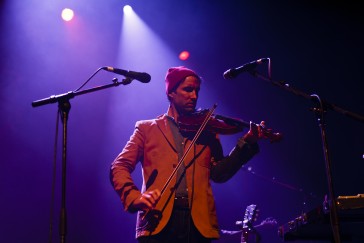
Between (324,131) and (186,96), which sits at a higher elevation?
(186,96)

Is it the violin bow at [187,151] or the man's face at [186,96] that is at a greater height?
the man's face at [186,96]

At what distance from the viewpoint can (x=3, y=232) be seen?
5.79 m

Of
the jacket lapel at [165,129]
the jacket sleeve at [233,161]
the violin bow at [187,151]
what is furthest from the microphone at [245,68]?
the jacket lapel at [165,129]

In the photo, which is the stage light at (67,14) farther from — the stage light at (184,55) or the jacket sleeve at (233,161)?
the jacket sleeve at (233,161)

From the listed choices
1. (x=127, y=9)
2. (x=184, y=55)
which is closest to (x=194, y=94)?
(x=184, y=55)

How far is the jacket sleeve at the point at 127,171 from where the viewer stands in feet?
9.20

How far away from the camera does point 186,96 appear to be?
348cm

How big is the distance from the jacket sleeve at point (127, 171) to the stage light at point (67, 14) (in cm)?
391

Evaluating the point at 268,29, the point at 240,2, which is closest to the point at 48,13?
the point at 240,2

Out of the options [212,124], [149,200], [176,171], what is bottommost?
[149,200]

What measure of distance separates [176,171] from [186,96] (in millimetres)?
759

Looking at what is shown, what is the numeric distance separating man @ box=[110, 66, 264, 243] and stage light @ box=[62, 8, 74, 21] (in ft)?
11.8

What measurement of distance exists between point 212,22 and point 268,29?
96 cm

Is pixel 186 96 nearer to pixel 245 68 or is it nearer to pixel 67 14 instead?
pixel 245 68
